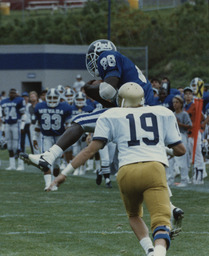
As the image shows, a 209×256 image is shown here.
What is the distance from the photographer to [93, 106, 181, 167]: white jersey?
557 centimetres

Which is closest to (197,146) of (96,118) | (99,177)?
(99,177)

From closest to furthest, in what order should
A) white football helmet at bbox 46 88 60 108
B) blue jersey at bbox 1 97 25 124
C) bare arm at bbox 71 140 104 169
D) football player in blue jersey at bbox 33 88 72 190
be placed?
bare arm at bbox 71 140 104 169 → football player in blue jersey at bbox 33 88 72 190 → white football helmet at bbox 46 88 60 108 → blue jersey at bbox 1 97 25 124

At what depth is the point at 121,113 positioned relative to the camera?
563 cm

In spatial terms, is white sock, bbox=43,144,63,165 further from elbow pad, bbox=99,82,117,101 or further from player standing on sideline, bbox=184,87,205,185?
player standing on sideline, bbox=184,87,205,185

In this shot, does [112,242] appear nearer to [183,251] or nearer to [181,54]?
[183,251]

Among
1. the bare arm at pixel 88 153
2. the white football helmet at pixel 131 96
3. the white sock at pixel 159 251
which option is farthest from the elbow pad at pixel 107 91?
the white sock at pixel 159 251

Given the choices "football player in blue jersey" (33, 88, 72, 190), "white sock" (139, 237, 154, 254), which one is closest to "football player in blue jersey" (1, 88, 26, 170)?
"football player in blue jersey" (33, 88, 72, 190)

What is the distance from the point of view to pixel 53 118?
42.1 ft

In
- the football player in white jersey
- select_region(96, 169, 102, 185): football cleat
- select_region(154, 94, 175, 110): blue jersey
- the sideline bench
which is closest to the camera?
the football player in white jersey

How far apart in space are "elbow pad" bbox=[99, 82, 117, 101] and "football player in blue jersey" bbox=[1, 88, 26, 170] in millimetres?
8849

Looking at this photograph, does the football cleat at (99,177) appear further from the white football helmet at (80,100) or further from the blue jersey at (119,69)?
the blue jersey at (119,69)

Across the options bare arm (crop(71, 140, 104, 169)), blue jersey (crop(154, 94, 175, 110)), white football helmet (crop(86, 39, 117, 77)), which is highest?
white football helmet (crop(86, 39, 117, 77))

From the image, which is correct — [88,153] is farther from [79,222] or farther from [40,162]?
[79,222]

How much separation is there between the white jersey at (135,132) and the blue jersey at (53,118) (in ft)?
23.3
